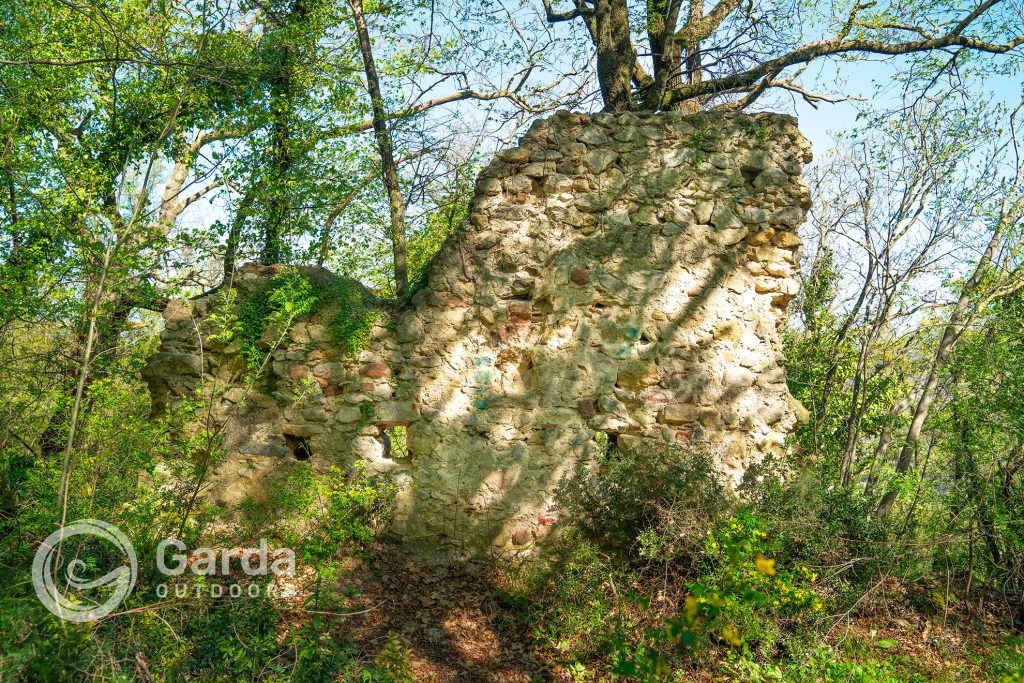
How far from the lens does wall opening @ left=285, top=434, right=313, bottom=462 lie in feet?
17.9

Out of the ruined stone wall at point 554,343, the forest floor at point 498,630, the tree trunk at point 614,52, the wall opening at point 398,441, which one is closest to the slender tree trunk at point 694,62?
the tree trunk at point 614,52

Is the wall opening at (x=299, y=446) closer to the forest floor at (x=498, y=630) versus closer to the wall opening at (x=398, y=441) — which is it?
the wall opening at (x=398, y=441)

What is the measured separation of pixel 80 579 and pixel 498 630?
8.32ft

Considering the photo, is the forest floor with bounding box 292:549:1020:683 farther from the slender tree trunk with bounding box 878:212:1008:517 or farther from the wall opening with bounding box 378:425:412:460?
the slender tree trunk with bounding box 878:212:1008:517

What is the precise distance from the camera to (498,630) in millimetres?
4602

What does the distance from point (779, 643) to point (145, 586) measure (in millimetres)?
3747

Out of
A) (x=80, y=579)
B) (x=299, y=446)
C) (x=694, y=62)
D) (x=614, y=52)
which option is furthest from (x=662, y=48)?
(x=80, y=579)

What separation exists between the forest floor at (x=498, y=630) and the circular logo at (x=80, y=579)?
4.26ft

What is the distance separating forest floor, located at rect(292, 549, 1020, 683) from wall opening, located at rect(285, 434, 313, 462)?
1.01m

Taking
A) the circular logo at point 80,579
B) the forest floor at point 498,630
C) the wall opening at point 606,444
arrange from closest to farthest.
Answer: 1. the circular logo at point 80,579
2. the forest floor at point 498,630
3. the wall opening at point 606,444

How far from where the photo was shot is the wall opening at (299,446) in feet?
17.9

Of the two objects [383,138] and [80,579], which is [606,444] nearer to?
[80,579]

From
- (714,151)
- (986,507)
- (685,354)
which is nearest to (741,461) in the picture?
(685,354)

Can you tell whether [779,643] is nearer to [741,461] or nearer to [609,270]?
[741,461]
